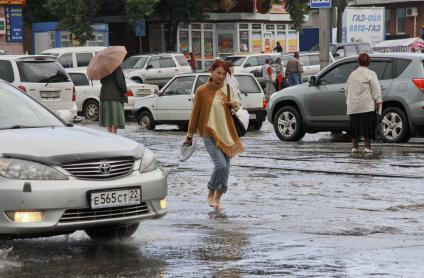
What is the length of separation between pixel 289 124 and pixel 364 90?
4030 millimetres

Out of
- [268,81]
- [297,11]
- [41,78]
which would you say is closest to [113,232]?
[41,78]

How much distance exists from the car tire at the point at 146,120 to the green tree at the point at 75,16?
24528 millimetres

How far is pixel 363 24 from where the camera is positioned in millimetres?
55969

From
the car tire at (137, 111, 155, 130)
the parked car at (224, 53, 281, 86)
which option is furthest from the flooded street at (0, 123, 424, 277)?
the parked car at (224, 53, 281, 86)

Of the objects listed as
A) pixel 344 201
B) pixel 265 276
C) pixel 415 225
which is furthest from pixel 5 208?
pixel 344 201

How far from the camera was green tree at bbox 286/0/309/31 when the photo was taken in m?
57.9

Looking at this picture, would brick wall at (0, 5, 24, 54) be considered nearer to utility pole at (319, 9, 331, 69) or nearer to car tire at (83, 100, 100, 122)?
car tire at (83, 100, 100, 122)

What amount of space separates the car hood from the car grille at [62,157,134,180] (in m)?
0.04

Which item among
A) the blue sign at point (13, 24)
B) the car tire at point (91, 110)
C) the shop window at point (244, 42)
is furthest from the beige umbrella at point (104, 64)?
the shop window at point (244, 42)

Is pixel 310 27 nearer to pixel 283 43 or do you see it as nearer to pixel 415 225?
pixel 283 43

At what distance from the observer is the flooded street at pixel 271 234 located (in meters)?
8.04

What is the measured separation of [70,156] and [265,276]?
72.2 inches

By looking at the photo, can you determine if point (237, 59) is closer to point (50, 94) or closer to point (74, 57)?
point (74, 57)

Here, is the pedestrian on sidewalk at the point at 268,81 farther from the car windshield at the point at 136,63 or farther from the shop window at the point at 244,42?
the shop window at the point at 244,42
